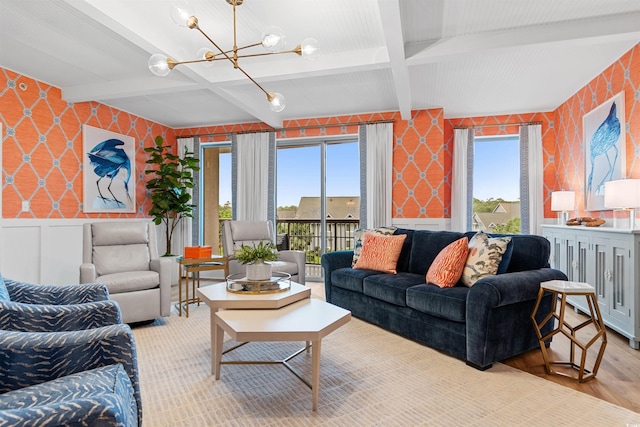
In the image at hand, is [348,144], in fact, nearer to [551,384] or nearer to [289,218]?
[289,218]

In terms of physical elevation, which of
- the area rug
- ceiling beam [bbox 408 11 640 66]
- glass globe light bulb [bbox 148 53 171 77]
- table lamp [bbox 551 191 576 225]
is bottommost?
the area rug

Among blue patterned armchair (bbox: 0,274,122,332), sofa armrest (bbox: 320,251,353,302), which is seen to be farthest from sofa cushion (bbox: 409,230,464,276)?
blue patterned armchair (bbox: 0,274,122,332)

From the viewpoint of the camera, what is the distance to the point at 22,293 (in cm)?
196

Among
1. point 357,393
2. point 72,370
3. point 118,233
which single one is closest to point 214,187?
point 118,233

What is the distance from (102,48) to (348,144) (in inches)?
139

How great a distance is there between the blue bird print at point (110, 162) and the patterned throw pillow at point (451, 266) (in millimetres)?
4450

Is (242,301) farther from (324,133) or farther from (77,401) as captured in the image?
(324,133)

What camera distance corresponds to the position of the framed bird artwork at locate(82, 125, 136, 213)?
4.78 meters

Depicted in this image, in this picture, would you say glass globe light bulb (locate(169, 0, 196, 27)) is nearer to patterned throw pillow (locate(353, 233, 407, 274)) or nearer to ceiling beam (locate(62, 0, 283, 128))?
ceiling beam (locate(62, 0, 283, 128))

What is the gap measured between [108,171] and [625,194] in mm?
5829

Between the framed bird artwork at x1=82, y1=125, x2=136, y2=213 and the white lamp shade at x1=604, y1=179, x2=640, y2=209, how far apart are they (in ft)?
18.9

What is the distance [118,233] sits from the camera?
372 centimetres

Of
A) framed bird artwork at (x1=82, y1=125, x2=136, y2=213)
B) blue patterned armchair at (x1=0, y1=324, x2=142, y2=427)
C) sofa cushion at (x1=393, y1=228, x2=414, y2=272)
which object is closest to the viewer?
blue patterned armchair at (x1=0, y1=324, x2=142, y2=427)

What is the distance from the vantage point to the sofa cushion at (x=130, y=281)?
10.8 ft
